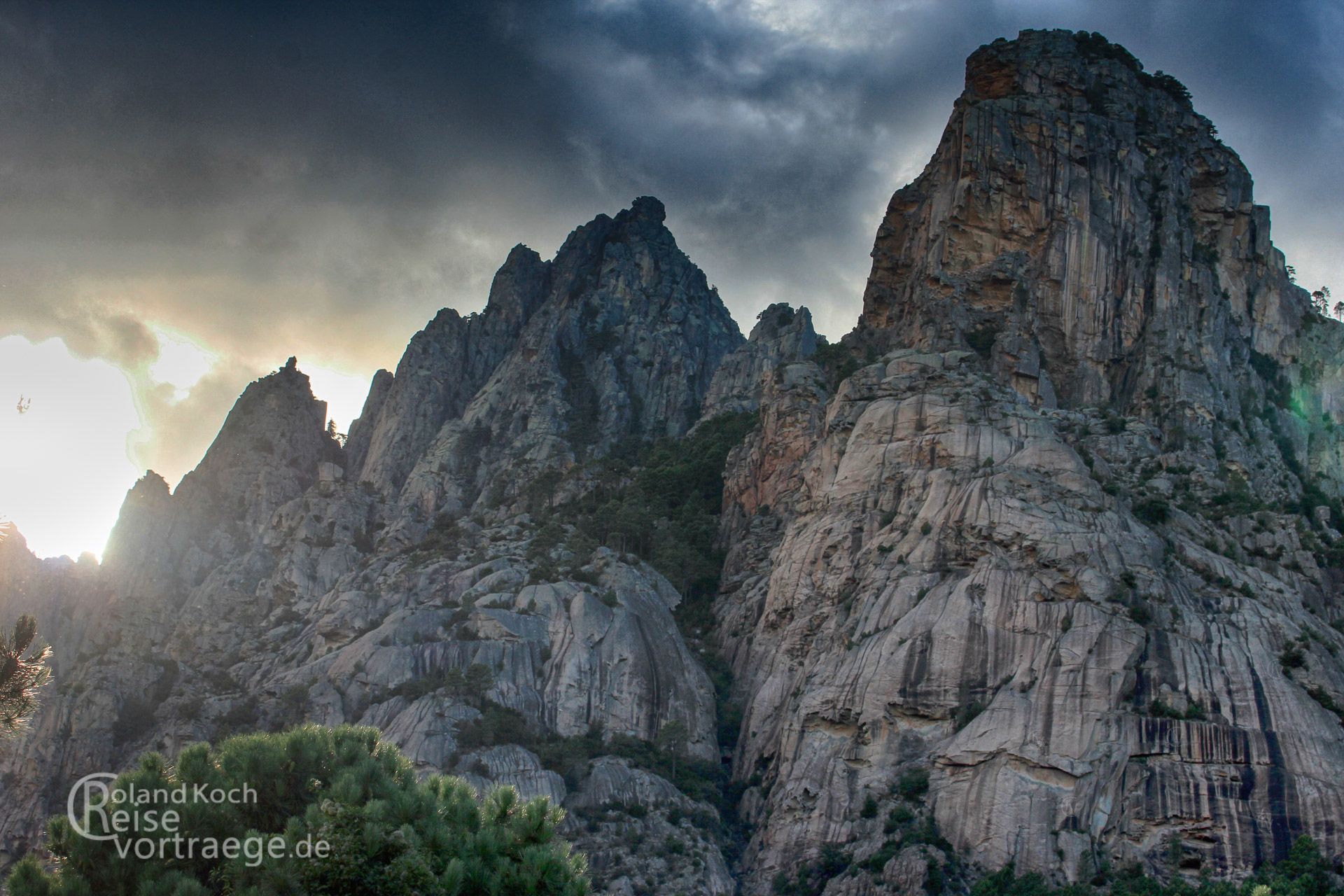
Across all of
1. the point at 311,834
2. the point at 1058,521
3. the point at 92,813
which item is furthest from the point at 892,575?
the point at 92,813

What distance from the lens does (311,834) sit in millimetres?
27125

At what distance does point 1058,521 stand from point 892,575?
11178 millimetres

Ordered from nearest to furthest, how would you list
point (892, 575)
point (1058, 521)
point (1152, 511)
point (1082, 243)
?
point (1058, 521) → point (892, 575) → point (1152, 511) → point (1082, 243)

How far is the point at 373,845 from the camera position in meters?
26.7

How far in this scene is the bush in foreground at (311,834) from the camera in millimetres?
26250

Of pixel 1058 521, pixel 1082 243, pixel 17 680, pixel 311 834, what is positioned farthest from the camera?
pixel 1082 243

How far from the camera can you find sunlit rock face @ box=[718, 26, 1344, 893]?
57375 millimetres

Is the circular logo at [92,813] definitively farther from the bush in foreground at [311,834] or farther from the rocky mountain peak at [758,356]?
the rocky mountain peak at [758,356]

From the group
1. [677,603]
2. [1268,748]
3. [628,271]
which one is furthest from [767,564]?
[628,271]

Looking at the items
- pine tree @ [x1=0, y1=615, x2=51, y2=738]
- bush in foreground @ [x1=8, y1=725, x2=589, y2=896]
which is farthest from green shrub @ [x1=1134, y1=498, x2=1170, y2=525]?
pine tree @ [x1=0, y1=615, x2=51, y2=738]

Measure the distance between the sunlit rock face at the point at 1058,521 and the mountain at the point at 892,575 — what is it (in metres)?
0.27

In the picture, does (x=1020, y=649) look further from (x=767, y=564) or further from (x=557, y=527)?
(x=557, y=527)

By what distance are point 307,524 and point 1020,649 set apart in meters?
82.7

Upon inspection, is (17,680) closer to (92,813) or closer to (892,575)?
(92,813)
